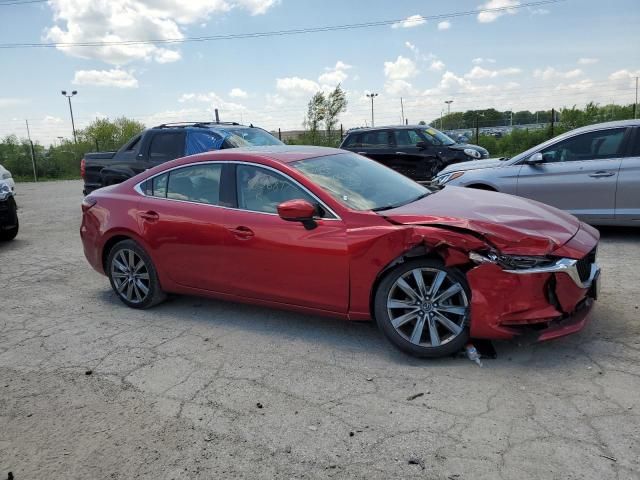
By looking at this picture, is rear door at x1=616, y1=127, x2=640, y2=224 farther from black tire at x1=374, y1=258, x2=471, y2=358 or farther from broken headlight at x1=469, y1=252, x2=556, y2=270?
black tire at x1=374, y1=258, x2=471, y2=358

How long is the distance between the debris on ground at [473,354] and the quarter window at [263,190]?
5.18ft

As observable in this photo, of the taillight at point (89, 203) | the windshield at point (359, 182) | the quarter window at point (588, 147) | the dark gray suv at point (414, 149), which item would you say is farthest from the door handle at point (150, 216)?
the dark gray suv at point (414, 149)

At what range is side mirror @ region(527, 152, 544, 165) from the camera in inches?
291

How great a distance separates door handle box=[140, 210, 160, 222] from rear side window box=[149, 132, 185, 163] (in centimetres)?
441

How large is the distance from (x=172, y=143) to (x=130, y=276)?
4.70 m

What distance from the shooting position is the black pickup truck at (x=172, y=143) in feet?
29.7

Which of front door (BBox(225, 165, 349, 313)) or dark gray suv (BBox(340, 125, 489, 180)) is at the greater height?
dark gray suv (BBox(340, 125, 489, 180))

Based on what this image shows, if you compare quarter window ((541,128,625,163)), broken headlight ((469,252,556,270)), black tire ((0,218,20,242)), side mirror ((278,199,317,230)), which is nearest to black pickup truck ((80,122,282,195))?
black tire ((0,218,20,242))

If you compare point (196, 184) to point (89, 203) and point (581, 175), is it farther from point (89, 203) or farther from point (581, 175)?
point (581, 175)

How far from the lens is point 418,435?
284 centimetres

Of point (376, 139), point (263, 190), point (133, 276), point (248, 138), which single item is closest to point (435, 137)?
point (376, 139)

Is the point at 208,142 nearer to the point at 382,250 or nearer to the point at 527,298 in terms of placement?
the point at 382,250

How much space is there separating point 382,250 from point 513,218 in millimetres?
964

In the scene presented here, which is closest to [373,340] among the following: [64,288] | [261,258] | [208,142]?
[261,258]
